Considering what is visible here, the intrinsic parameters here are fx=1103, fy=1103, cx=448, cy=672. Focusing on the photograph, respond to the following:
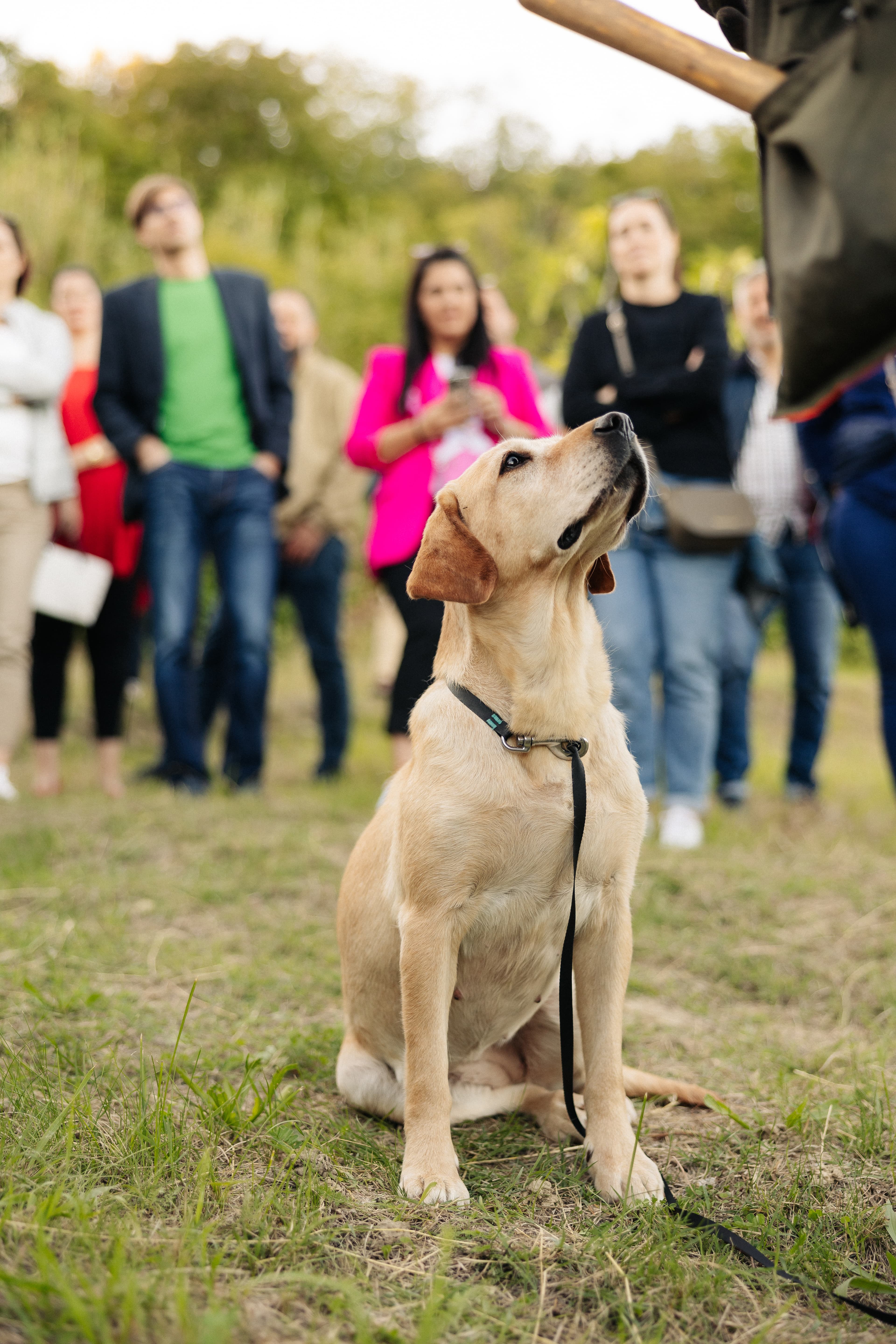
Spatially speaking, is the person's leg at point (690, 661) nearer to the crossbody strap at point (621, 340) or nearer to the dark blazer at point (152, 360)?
the crossbody strap at point (621, 340)

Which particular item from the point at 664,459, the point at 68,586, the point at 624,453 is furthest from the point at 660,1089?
the point at 68,586

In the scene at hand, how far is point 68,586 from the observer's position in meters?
5.94

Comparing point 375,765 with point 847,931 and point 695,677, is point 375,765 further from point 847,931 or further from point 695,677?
point 847,931

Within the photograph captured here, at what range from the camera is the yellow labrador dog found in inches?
89.9

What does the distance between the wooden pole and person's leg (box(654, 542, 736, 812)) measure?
370cm

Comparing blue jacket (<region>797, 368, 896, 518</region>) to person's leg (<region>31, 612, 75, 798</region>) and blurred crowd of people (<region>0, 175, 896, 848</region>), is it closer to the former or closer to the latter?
blurred crowd of people (<region>0, 175, 896, 848</region>)

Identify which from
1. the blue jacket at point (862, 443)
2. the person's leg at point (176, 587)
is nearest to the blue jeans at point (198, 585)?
the person's leg at point (176, 587)

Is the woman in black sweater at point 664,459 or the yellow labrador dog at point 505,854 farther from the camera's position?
the woman in black sweater at point 664,459

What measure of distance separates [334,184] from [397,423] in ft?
105

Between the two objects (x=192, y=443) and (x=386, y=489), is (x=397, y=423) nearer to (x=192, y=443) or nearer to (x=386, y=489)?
(x=386, y=489)

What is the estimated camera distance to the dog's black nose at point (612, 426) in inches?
98.0

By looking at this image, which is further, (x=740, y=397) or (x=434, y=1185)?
(x=740, y=397)

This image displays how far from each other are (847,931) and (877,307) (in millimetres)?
3053

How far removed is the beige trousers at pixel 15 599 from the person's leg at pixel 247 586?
0.98 meters
